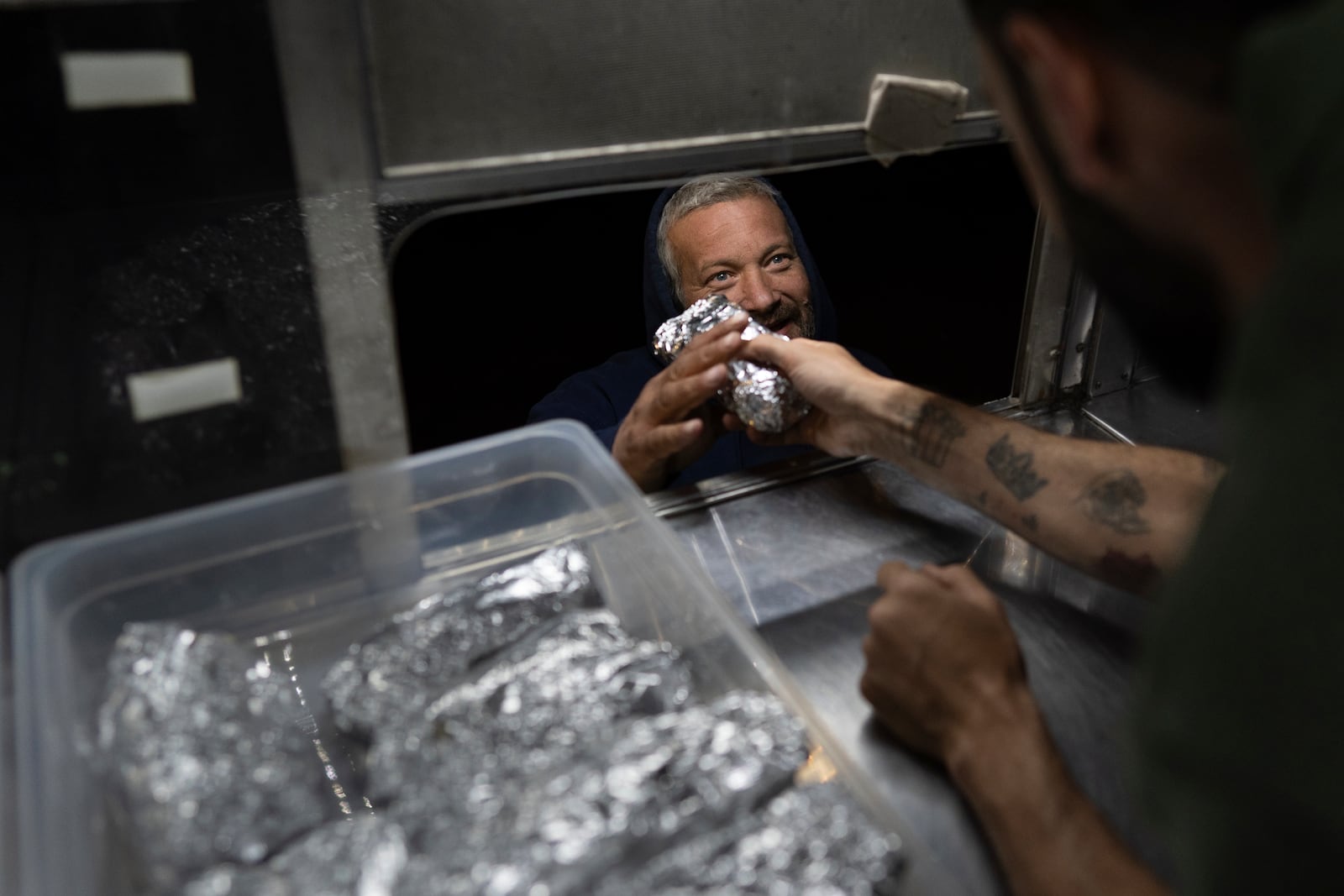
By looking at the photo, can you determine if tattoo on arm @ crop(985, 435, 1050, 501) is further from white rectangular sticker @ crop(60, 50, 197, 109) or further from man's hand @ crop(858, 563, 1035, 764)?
white rectangular sticker @ crop(60, 50, 197, 109)

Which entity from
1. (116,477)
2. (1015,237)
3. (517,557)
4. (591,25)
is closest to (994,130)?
(591,25)

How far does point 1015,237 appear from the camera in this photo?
2.94m

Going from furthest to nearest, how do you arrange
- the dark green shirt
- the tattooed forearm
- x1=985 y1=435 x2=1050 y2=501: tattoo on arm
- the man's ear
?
x1=985 y1=435 x2=1050 y2=501: tattoo on arm → the tattooed forearm → the man's ear → the dark green shirt

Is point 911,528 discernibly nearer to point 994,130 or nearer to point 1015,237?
point 994,130

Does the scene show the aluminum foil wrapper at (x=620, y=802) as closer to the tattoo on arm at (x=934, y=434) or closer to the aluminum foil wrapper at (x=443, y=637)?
the aluminum foil wrapper at (x=443, y=637)

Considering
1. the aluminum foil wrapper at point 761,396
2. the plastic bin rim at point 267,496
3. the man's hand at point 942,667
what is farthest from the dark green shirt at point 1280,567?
the aluminum foil wrapper at point 761,396

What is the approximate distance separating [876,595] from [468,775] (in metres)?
0.54

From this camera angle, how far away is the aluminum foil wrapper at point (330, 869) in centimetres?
58

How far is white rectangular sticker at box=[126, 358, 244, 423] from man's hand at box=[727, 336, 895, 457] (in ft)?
2.41

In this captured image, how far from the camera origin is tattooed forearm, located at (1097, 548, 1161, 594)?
0.97 meters

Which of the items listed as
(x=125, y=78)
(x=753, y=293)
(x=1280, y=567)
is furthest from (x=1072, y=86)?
(x=753, y=293)

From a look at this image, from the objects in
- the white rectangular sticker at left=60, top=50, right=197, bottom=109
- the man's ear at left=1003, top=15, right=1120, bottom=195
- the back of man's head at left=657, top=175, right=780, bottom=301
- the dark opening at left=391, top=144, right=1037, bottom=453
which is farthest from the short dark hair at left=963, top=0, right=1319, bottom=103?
the dark opening at left=391, top=144, right=1037, bottom=453

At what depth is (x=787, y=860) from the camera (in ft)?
1.96

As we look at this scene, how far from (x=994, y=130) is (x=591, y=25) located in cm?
44
